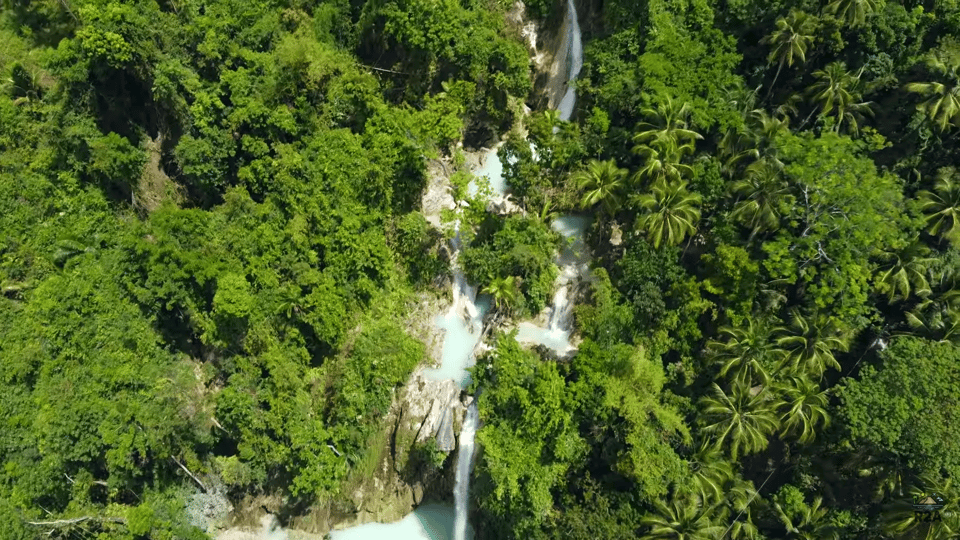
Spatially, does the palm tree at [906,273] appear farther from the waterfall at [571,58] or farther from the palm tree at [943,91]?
the waterfall at [571,58]

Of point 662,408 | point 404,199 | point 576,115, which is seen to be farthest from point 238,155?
point 662,408

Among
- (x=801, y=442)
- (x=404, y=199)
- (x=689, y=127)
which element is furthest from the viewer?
(x=404, y=199)

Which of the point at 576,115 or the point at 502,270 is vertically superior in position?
the point at 576,115

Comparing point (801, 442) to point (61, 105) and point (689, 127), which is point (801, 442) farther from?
point (61, 105)

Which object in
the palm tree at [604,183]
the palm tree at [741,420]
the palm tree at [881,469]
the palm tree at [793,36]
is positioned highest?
the palm tree at [793,36]

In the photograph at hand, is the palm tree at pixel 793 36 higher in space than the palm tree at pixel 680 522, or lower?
higher

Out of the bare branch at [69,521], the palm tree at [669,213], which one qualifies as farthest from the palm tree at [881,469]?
the bare branch at [69,521]
